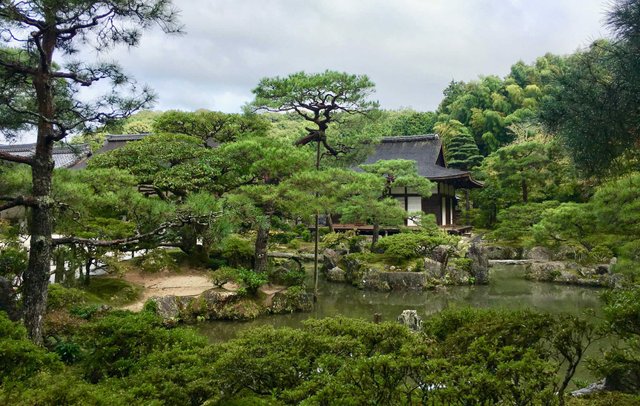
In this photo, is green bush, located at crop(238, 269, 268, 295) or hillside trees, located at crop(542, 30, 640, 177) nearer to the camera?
hillside trees, located at crop(542, 30, 640, 177)

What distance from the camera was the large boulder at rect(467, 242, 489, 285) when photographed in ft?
46.0

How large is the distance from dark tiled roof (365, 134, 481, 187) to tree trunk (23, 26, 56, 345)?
63.2 feet

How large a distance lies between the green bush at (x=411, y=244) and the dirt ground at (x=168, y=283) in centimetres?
603

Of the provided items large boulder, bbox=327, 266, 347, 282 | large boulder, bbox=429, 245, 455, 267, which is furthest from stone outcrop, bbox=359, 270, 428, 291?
large boulder, bbox=327, 266, 347, 282

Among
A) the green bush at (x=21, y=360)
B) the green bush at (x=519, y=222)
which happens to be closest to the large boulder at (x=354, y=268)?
the green bush at (x=519, y=222)

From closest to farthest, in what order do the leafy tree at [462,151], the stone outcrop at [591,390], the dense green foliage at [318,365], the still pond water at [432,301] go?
the dense green foliage at [318,365] → the stone outcrop at [591,390] → the still pond water at [432,301] → the leafy tree at [462,151]

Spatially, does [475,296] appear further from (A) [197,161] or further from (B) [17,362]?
(B) [17,362]

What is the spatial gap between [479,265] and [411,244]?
91.2 inches

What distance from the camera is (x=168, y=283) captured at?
11.3 m

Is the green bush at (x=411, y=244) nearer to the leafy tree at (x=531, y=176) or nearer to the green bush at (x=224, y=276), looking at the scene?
the green bush at (x=224, y=276)

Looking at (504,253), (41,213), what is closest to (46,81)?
(41,213)

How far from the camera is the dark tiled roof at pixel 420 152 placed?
76.6 ft

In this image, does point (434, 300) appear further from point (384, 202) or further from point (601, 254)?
point (601, 254)

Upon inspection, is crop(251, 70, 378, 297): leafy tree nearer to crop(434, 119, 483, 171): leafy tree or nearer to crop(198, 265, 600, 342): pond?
crop(198, 265, 600, 342): pond
